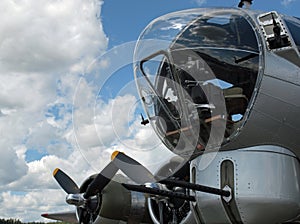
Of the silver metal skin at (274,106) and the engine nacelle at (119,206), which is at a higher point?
the silver metal skin at (274,106)

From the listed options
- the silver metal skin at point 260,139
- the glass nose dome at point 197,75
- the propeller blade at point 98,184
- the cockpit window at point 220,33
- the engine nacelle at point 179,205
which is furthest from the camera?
the propeller blade at point 98,184

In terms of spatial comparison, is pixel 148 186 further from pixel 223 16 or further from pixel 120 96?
pixel 223 16

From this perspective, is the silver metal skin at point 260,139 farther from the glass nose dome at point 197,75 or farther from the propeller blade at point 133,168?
the propeller blade at point 133,168

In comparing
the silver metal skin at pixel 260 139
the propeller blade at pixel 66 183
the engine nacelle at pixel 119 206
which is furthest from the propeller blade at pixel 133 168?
the propeller blade at pixel 66 183

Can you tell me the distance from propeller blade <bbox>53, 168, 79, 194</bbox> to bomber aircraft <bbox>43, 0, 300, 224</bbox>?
341 centimetres

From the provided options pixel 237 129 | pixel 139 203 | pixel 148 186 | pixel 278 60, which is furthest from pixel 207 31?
pixel 139 203

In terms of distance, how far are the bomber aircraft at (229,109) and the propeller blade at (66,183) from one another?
3.41m

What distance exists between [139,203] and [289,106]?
462cm

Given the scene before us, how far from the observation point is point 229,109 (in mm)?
6156

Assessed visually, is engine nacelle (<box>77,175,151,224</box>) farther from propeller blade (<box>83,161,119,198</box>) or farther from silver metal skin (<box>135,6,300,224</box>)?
silver metal skin (<box>135,6,300,224</box>)

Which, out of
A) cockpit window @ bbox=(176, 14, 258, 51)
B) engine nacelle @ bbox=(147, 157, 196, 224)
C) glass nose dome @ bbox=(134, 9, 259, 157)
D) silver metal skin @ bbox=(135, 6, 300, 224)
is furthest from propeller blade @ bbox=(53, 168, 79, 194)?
cockpit window @ bbox=(176, 14, 258, 51)

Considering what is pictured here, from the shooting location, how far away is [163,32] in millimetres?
6840

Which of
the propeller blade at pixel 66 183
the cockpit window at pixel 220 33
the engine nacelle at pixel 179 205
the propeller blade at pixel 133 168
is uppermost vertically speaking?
the cockpit window at pixel 220 33

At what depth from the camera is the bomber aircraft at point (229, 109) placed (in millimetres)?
5977
